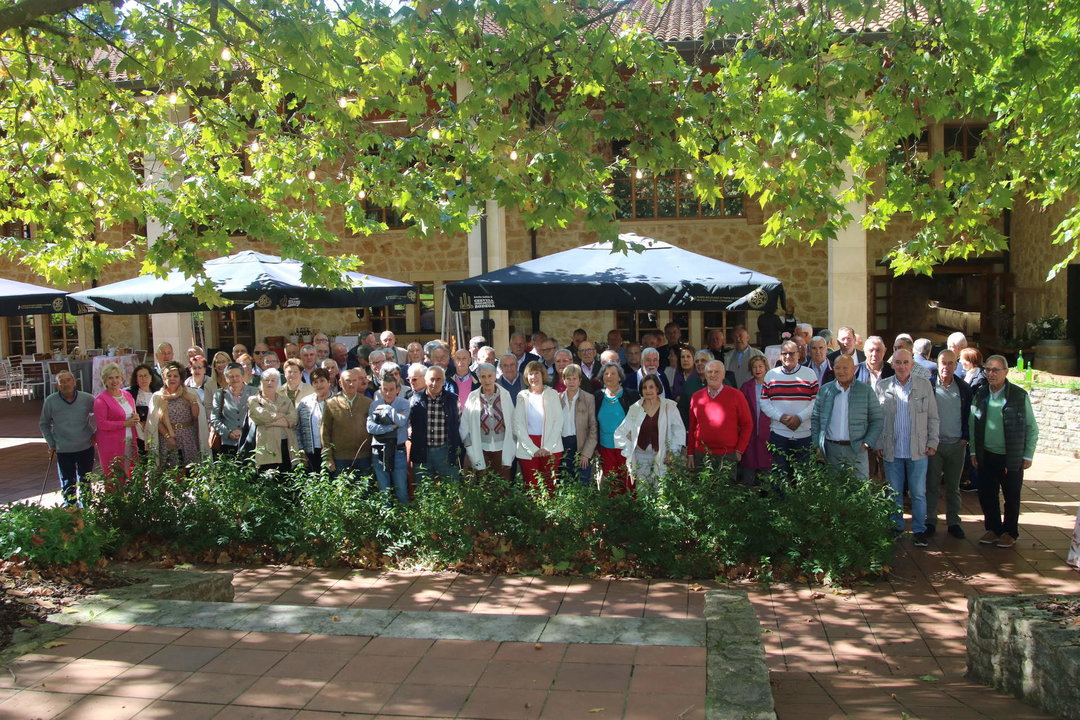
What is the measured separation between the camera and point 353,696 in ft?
13.4

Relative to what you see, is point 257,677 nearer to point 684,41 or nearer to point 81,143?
point 81,143

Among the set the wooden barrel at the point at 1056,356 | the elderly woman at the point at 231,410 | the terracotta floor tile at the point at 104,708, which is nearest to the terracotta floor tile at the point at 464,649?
the terracotta floor tile at the point at 104,708

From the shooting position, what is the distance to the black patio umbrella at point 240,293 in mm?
10930

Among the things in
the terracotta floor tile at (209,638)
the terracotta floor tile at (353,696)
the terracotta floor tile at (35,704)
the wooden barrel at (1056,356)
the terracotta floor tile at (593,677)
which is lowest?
the terracotta floor tile at (593,677)

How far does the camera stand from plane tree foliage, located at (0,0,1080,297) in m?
6.22

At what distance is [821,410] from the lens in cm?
808

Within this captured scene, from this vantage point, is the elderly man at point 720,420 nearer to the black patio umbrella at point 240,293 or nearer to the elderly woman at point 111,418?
the black patio umbrella at point 240,293

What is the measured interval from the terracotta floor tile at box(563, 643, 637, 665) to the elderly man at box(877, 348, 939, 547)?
4.27 meters

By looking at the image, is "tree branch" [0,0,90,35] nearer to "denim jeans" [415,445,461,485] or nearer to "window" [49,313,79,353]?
"denim jeans" [415,445,461,485]

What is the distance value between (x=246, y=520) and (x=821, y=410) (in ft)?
16.4

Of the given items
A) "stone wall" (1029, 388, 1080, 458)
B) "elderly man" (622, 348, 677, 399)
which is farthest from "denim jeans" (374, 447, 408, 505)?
"stone wall" (1029, 388, 1080, 458)

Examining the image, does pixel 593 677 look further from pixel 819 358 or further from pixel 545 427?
pixel 819 358

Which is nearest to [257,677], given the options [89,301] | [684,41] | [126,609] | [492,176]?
[126,609]

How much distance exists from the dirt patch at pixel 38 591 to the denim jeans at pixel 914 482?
613 cm
